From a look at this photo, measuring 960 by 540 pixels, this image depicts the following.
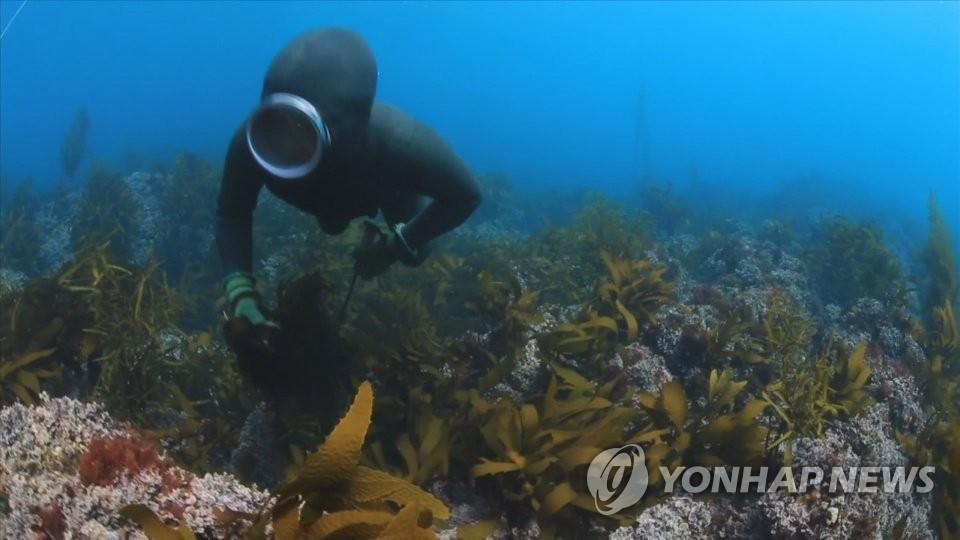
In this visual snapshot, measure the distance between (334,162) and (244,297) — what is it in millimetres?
944

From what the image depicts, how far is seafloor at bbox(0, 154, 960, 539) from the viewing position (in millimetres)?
2209

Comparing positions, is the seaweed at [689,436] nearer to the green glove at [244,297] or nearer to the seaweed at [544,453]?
the seaweed at [544,453]

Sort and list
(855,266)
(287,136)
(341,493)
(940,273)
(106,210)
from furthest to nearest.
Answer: (106,210) < (855,266) < (940,273) < (287,136) < (341,493)

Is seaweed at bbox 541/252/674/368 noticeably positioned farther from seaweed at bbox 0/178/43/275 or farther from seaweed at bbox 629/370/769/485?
seaweed at bbox 0/178/43/275

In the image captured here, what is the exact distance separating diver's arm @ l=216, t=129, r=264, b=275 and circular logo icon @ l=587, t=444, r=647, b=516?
2210 millimetres

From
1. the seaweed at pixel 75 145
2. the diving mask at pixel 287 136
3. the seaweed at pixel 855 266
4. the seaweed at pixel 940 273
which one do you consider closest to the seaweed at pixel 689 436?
the diving mask at pixel 287 136

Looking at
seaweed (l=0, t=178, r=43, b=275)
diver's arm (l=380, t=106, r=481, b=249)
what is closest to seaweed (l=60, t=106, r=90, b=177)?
seaweed (l=0, t=178, r=43, b=275)

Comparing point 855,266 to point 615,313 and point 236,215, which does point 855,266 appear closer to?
point 615,313

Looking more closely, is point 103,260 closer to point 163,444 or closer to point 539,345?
point 163,444

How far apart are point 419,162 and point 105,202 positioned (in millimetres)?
10627

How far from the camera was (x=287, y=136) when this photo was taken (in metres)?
2.81

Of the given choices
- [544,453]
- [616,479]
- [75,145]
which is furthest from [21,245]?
[616,479]

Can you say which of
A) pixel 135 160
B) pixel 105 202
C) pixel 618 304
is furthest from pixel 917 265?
pixel 135 160

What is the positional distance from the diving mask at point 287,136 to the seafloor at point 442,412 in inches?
36.4
